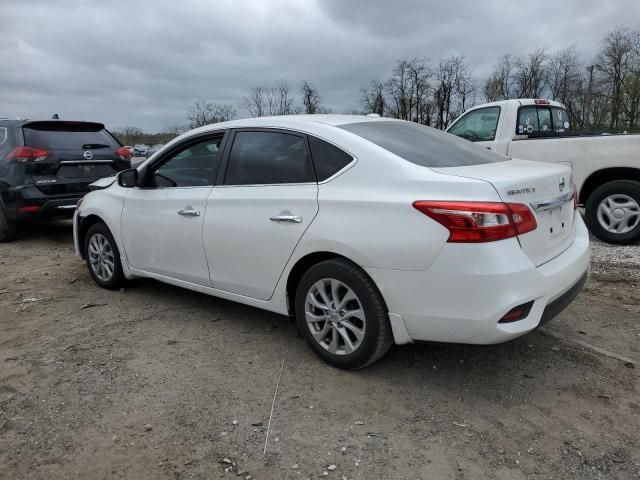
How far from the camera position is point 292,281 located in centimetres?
349

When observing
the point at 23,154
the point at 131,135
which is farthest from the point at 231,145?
the point at 131,135

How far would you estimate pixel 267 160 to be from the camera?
3676 mm

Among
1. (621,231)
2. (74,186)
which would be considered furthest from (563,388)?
(74,186)

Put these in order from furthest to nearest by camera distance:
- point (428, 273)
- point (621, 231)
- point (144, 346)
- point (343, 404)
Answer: point (621, 231)
point (144, 346)
point (343, 404)
point (428, 273)

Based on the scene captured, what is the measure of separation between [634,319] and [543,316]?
1.75 m

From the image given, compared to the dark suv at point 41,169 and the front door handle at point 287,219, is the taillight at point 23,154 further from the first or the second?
the front door handle at point 287,219

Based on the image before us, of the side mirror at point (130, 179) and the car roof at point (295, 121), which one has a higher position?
the car roof at point (295, 121)

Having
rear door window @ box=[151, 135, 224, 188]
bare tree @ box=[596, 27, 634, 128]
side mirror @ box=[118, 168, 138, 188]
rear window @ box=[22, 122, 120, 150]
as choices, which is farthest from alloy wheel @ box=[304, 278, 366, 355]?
bare tree @ box=[596, 27, 634, 128]

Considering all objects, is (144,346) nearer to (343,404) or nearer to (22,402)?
(22,402)

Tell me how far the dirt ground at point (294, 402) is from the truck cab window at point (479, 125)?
368cm


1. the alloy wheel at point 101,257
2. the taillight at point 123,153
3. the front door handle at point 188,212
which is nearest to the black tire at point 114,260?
the alloy wheel at point 101,257

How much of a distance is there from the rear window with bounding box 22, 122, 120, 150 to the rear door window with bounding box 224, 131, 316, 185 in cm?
452

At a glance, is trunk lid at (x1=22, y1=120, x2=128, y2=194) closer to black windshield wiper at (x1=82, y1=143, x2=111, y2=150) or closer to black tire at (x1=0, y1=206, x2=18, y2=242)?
black windshield wiper at (x1=82, y1=143, x2=111, y2=150)

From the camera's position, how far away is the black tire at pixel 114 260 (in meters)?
4.91
